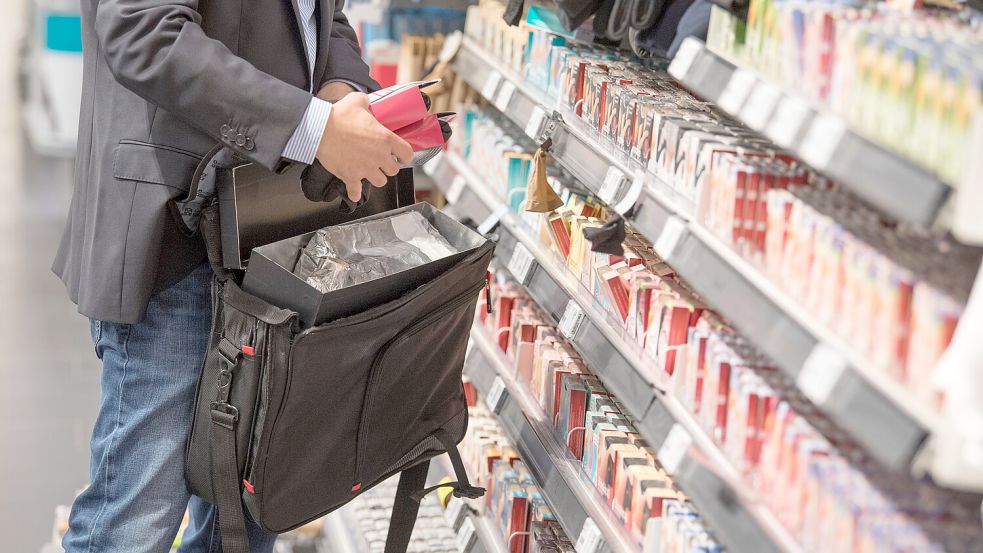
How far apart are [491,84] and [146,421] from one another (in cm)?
157

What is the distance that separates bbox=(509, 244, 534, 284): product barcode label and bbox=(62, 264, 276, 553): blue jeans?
0.91m

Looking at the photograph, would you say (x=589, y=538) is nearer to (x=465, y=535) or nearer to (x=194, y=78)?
(x=465, y=535)

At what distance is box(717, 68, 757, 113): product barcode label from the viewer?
1734 millimetres

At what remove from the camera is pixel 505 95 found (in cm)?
315

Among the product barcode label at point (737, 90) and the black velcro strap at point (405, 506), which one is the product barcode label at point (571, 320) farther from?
the product barcode label at point (737, 90)

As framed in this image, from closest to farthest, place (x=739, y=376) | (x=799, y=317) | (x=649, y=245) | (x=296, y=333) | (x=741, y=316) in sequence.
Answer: (x=799, y=317)
(x=741, y=316)
(x=739, y=376)
(x=296, y=333)
(x=649, y=245)

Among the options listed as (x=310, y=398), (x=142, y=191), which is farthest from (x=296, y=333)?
(x=142, y=191)

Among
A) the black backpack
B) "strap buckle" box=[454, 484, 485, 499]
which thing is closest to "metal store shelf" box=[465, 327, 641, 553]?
"strap buckle" box=[454, 484, 485, 499]

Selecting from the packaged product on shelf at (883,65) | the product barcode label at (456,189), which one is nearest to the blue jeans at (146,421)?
the packaged product on shelf at (883,65)

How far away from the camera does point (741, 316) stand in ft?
5.64

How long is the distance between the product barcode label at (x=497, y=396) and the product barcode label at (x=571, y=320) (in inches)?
17.9

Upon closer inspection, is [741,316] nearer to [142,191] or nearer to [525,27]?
[142,191]

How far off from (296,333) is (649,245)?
36.1 inches

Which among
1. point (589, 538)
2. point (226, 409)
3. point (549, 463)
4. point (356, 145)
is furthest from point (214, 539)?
point (356, 145)
